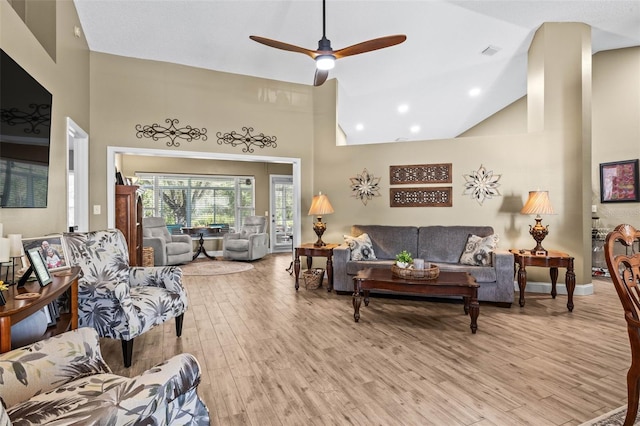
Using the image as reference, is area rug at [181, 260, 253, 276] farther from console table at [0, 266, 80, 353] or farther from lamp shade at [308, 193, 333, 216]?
console table at [0, 266, 80, 353]

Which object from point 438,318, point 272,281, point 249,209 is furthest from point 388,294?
point 249,209

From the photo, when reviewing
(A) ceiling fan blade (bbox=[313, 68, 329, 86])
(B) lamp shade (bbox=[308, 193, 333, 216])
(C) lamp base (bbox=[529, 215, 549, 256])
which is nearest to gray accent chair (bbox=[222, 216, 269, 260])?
(B) lamp shade (bbox=[308, 193, 333, 216])

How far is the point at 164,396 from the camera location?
1.07 metres

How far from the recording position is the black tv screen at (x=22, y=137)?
208cm

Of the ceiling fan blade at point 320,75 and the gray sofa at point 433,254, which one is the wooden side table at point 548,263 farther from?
the ceiling fan blade at point 320,75

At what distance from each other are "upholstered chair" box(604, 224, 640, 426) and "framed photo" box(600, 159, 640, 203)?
509 cm

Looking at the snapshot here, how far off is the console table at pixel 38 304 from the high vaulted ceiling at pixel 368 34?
3177mm

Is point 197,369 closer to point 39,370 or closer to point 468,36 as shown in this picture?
point 39,370

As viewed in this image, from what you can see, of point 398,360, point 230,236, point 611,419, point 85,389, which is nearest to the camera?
point 85,389

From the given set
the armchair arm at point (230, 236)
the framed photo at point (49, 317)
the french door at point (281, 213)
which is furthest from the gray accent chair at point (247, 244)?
the framed photo at point (49, 317)

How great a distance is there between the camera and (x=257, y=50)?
4.76m

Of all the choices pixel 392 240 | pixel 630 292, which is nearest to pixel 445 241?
pixel 392 240

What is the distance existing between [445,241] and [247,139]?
3.39m

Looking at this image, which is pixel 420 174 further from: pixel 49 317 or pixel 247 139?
pixel 49 317
